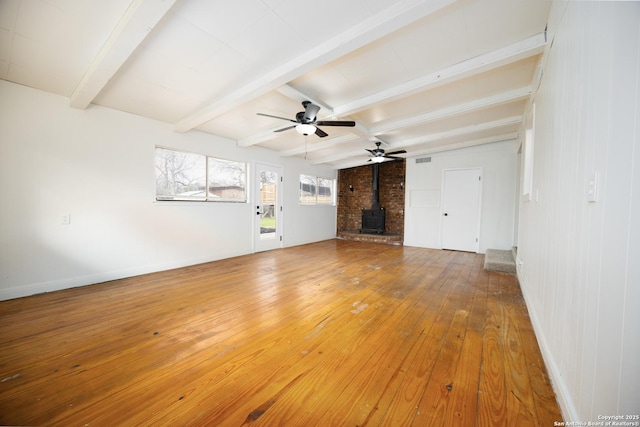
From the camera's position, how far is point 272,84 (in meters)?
2.78

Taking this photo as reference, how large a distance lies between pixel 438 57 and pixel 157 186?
4611mm

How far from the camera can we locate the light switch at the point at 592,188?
40.3 inches

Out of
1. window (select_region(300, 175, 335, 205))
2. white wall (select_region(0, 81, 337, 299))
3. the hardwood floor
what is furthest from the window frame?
the hardwood floor

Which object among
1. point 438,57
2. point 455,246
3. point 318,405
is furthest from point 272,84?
point 455,246

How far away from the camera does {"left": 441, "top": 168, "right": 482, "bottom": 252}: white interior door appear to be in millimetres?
6121

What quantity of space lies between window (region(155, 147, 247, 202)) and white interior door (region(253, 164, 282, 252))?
41 cm

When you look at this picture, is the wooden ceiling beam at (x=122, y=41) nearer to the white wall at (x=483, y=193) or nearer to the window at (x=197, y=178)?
the window at (x=197, y=178)

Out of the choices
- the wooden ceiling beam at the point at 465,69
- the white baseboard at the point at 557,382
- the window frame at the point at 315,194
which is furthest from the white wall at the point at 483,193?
the white baseboard at the point at 557,382

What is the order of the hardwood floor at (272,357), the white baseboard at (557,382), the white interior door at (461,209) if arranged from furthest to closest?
the white interior door at (461,209) → the hardwood floor at (272,357) → the white baseboard at (557,382)

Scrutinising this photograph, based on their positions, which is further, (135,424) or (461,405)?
(461,405)

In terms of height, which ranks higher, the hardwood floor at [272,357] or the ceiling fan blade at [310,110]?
the ceiling fan blade at [310,110]

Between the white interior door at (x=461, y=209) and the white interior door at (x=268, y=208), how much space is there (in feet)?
15.0

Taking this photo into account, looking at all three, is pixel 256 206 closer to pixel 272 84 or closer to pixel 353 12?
pixel 272 84

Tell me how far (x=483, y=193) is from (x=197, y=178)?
6.73m
